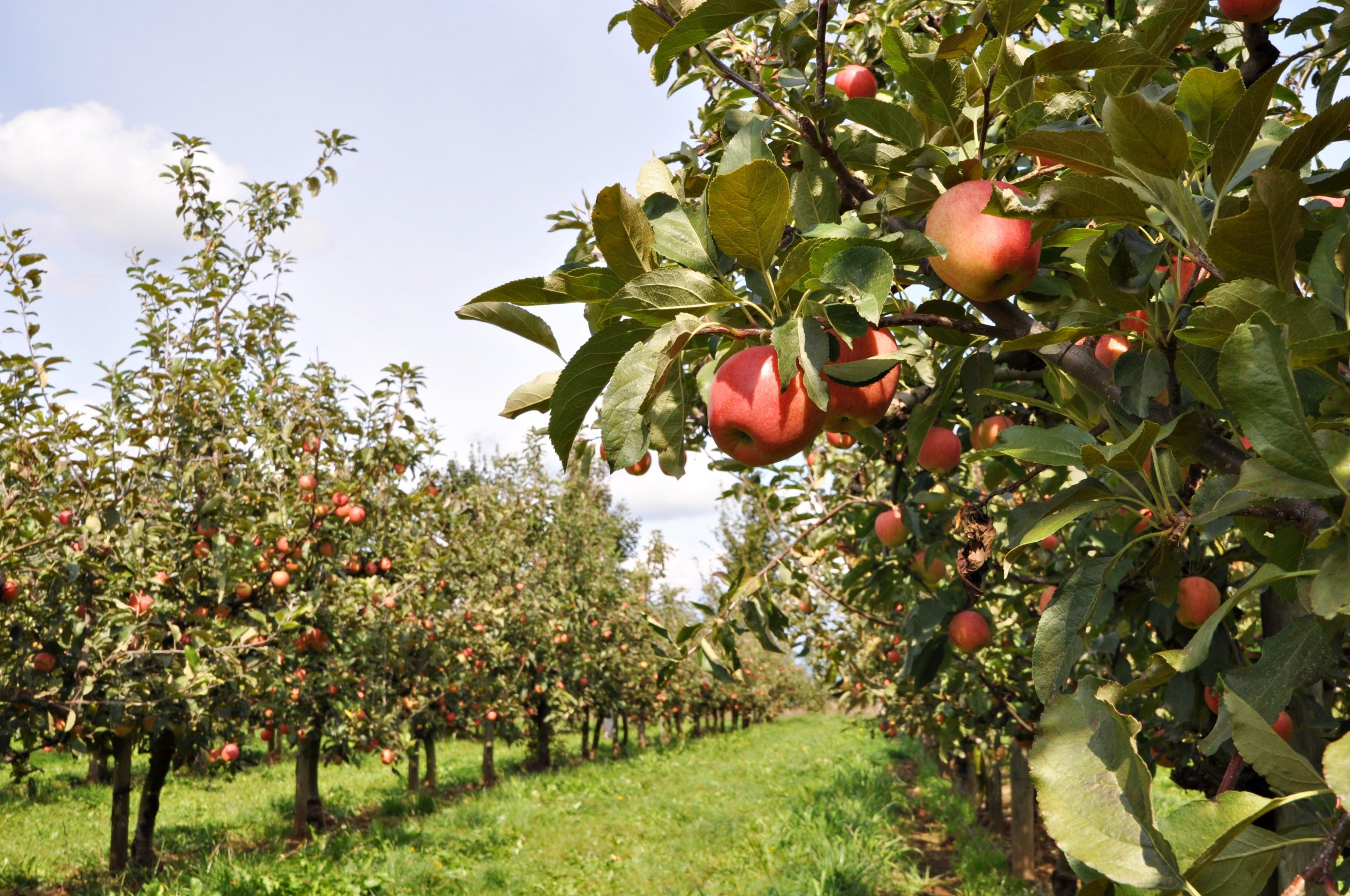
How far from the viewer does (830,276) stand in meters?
0.87

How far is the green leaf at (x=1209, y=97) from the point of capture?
916 millimetres

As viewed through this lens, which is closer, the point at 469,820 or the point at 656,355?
the point at 656,355

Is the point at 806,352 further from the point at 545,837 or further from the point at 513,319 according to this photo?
the point at 545,837

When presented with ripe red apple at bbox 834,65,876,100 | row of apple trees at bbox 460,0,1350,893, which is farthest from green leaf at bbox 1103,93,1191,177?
ripe red apple at bbox 834,65,876,100

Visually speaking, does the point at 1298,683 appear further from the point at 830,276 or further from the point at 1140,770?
the point at 830,276

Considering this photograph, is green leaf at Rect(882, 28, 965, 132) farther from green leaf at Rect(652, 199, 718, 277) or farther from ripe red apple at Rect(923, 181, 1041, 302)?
green leaf at Rect(652, 199, 718, 277)

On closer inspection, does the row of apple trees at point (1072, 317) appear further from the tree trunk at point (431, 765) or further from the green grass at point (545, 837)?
the tree trunk at point (431, 765)

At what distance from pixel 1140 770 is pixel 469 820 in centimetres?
1066

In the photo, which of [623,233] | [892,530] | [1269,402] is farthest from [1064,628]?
[892,530]

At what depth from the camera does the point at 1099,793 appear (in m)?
0.74

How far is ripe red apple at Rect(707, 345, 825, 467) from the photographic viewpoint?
1097mm

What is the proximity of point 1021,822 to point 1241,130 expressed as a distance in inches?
288

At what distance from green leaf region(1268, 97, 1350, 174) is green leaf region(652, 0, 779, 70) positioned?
0.58 metres

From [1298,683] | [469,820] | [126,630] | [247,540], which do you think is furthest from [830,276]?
[469,820]
